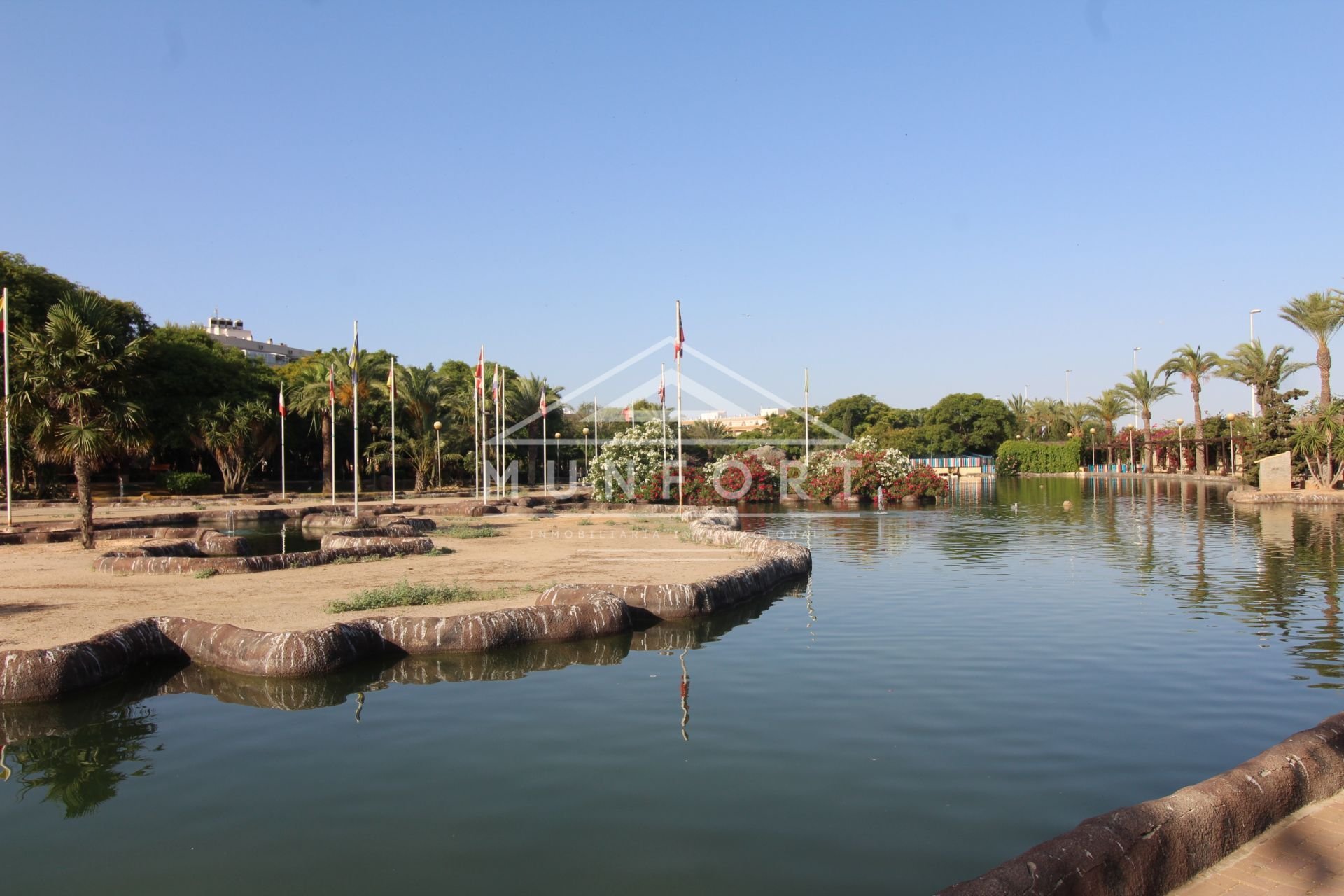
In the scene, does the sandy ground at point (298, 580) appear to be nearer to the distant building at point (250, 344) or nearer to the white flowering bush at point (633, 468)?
the white flowering bush at point (633, 468)

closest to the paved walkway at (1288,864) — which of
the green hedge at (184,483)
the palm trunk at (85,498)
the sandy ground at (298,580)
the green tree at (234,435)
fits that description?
the sandy ground at (298,580)

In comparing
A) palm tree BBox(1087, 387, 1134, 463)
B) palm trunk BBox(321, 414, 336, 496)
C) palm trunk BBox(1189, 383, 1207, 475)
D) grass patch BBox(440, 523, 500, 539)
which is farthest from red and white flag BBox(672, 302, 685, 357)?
palm tree BBox(1087, 387, 1134, 463)

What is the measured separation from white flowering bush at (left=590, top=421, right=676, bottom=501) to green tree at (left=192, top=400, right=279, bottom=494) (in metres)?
18.5

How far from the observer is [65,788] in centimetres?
768

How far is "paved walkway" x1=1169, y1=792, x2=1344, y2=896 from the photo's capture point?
16.0 feet

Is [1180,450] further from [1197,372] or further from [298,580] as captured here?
[298,580]

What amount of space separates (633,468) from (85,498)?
24663mm

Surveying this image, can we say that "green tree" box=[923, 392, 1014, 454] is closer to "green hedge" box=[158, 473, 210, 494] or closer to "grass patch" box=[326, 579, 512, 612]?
"green hedge" box=[158, 473, 210, 494]

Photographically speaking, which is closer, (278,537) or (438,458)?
(278,537)

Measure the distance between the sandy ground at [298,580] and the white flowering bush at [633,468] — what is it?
18.1 metres

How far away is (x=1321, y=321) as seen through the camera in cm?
5044

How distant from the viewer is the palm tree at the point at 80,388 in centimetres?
2216

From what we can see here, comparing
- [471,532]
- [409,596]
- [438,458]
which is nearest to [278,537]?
[471,532]

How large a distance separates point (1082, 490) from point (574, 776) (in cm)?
5343
